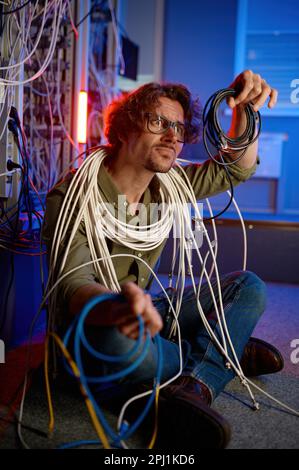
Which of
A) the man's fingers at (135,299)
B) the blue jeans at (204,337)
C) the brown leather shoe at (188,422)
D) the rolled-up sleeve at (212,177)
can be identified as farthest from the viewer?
the rolled-up sleeve at (212,177)

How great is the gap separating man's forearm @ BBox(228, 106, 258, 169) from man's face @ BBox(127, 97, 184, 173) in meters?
0.19

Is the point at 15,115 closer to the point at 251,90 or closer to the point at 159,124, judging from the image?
the point at 159,124

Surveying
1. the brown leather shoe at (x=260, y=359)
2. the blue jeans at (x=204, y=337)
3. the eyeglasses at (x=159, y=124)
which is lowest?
the brown leather shoe at (x=260, y=359)

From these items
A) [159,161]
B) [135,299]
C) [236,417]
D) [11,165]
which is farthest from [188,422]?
[11,165]

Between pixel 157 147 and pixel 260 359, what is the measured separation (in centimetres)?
84

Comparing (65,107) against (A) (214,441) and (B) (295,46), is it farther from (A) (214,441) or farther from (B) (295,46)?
(B) (295,46)

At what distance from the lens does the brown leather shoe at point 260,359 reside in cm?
192

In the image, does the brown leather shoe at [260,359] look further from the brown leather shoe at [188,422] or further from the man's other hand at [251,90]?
the man's other hand at [251,90]

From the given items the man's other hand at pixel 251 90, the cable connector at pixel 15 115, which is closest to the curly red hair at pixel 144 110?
the man's other hand at pixel 251 90

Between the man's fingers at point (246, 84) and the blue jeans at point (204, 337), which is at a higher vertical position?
the man's fingers at point (246, 84)

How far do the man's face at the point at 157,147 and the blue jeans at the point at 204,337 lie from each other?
478 mm

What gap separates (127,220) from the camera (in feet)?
6.04

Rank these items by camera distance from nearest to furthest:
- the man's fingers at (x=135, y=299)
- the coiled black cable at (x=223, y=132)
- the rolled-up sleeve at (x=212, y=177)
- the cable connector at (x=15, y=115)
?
the man's fingers at (x=135, y=299)
the coiled black cable at (x=223, y=132)
the rolled-up sleeve at (x=212, y=177)
the cable connector at (x=15, y=115)

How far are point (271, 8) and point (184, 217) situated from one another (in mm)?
4233
